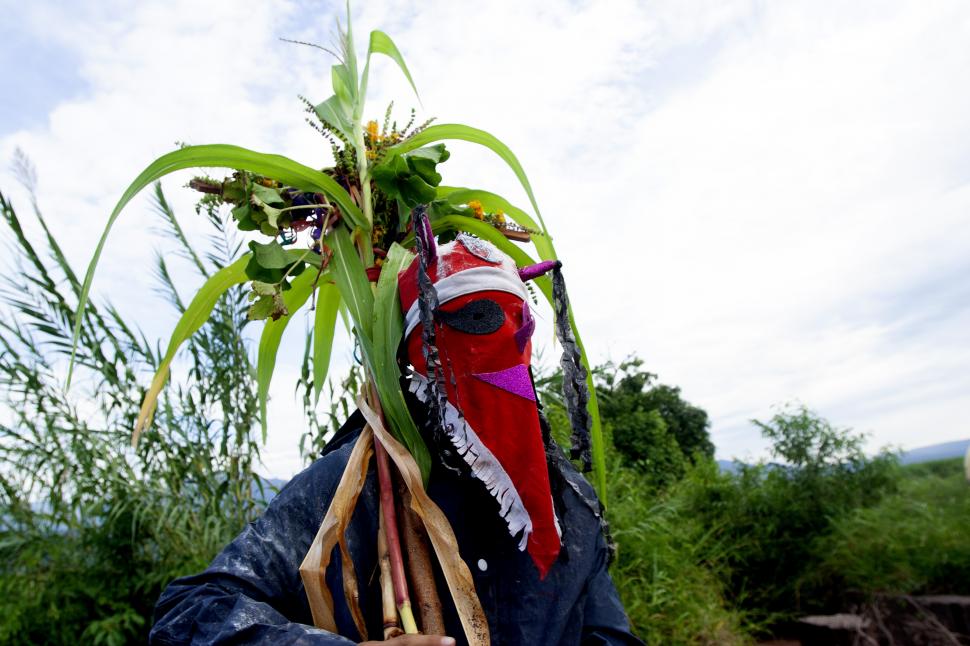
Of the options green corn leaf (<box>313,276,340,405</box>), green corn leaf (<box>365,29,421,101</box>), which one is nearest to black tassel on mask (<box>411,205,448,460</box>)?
green corn leaf (<box>313,276,340,405</box>)

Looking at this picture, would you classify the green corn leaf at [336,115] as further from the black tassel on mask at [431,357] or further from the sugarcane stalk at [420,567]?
the sugarcane stalk at [420,567]

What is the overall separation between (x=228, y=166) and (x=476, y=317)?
68 cm

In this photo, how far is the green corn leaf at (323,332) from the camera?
1.93 m

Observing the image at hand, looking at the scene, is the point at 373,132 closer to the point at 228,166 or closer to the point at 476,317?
the point at 228,166


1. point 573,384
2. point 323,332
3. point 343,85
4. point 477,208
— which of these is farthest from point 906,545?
point 343,85

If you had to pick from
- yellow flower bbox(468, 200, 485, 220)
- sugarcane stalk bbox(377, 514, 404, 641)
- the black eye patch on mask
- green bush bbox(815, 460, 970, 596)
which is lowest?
green bush bbox(815, 460, 970, 596)

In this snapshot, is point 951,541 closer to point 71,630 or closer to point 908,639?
point 908,639

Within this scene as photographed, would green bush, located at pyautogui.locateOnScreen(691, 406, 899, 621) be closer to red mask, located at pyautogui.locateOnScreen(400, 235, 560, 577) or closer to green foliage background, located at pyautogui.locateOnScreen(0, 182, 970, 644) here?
green foliage background, located at pyautogui.locateOnScreen(0, 182, 970, 644)

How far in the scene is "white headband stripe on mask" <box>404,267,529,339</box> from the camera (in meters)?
1.51

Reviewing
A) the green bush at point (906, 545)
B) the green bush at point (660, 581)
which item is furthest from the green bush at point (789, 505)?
the green bush at point (660, 581)

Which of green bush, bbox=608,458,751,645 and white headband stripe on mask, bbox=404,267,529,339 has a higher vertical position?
white headband stripe on mask, bbox=404,267,529,339

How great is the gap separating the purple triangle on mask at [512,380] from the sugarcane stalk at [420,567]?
0.30m

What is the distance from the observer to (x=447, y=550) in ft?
4.61

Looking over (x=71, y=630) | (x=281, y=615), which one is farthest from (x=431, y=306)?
(x=71, y=630)
